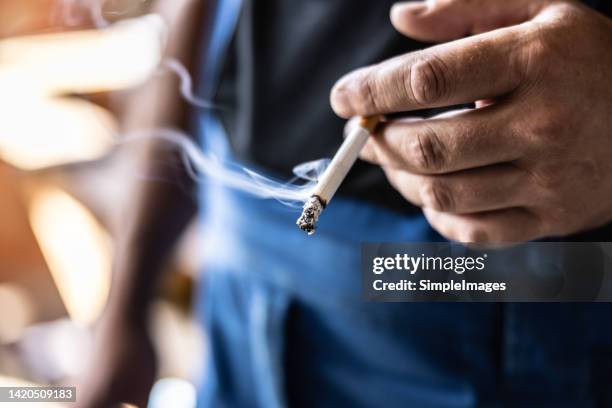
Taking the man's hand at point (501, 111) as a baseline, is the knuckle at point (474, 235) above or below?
below

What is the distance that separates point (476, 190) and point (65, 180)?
1.15 feet

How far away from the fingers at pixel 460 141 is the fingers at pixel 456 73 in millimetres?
10

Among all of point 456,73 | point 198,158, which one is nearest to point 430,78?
point 456,73

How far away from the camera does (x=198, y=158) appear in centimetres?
46

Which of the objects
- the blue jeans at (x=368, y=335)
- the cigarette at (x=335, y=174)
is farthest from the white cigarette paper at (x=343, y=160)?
the blue jeans at (x=368, y=335)

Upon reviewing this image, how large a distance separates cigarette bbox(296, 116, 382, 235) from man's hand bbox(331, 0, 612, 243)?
0.01 meters

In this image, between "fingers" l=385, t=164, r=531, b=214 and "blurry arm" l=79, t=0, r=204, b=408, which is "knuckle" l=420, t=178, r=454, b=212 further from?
"blurry arm" l=79, t=0, r=204, b=408

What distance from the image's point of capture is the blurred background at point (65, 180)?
0.44 metres

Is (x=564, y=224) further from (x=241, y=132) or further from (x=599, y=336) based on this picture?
(x=241, y=132)

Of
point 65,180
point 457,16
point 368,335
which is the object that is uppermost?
point 457,16

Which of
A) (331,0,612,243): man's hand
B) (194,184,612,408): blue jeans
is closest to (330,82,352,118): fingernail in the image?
(331,0,612,243): man's hand

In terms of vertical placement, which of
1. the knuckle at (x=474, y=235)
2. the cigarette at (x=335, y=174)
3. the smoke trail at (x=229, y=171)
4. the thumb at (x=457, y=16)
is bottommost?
the knuckle at (x=474, y=235)

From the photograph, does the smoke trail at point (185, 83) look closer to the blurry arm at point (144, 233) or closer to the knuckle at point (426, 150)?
the blurry arm at point (144, 233)

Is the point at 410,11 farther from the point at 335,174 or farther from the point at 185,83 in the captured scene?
the point at 185,83
